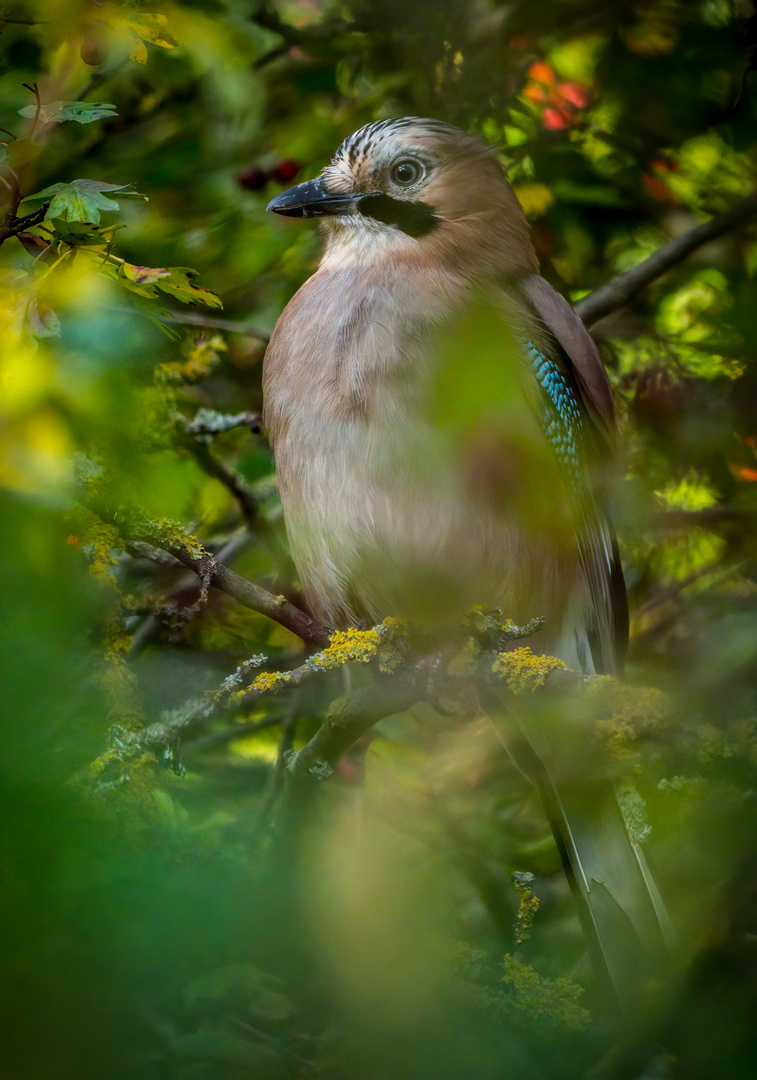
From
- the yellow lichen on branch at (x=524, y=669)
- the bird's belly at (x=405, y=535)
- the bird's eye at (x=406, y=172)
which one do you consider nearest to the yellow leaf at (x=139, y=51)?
the bird's eye at (x=406, y=172)

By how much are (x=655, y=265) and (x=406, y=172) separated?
1.34 feet

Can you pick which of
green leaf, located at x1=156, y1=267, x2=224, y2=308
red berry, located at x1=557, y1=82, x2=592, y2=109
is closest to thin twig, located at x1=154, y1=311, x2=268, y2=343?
green leaf, located at x1=156, y1=267, x2=224, y2=308

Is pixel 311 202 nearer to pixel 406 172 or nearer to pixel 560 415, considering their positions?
pixel 406 172

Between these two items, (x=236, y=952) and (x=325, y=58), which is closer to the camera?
(x=236, y=952)

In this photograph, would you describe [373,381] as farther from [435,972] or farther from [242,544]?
[435,972]

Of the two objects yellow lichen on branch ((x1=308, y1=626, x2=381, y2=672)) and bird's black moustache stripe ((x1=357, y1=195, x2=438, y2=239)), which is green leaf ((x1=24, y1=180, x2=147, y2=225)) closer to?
bird's black moustache stripe ((x1=357, y1=195, x2=438, y2=239))

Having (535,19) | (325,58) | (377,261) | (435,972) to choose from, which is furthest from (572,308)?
(435,972)

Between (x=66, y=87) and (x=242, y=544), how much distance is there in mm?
684

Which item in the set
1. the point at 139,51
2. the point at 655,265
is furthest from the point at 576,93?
the point at 139,51

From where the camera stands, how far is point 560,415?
123cm

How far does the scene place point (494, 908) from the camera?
1079 mm

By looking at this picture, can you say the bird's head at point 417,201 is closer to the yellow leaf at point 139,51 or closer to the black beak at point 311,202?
the black beak at point 311,202

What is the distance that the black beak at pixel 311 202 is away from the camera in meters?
1.18

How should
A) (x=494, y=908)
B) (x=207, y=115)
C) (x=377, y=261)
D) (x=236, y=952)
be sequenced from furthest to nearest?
(x=207, y=115)
(x=377, y=261)
(x=494, y=908)
(x=236, y=952)
